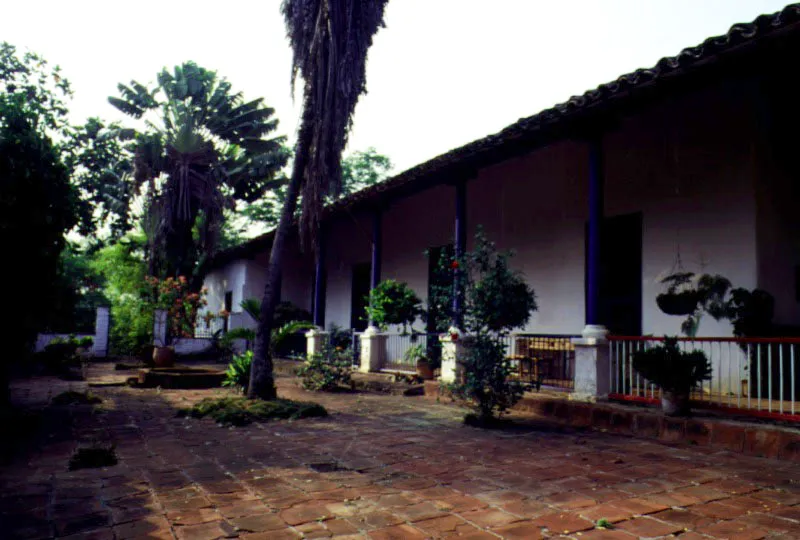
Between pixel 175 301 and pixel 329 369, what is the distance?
8.56m

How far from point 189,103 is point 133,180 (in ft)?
15.2

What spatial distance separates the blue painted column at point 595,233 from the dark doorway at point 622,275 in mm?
1676

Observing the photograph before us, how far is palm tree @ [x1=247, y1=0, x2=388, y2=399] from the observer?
770 centimetres

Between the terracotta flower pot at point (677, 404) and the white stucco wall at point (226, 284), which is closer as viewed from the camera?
the terracotta flower pot at point (677, 404)

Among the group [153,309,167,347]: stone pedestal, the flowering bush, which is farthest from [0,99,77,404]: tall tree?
the flowering bush

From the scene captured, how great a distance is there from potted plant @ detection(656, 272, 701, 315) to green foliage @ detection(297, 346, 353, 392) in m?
5.24

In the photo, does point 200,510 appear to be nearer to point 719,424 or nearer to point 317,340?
point 719,424

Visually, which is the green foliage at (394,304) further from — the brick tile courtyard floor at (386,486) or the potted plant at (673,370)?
the potted plant at (673,370)

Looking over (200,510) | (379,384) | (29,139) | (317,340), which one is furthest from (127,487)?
(317,340)

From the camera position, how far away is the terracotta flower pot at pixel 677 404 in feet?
19.3

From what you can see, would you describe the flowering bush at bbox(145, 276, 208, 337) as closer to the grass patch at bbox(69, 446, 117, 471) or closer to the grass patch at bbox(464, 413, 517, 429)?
the grass patch at bbox(464, 413, 517, 429)

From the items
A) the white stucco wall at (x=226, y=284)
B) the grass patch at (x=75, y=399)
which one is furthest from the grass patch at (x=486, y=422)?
the white stucco wall at (x=226, y=284)

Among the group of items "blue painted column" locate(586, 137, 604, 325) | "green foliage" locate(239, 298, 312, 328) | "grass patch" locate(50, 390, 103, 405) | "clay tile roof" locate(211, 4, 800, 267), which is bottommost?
"grass patch" locate(50, 390, 103, 405)

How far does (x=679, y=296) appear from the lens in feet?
25.2
